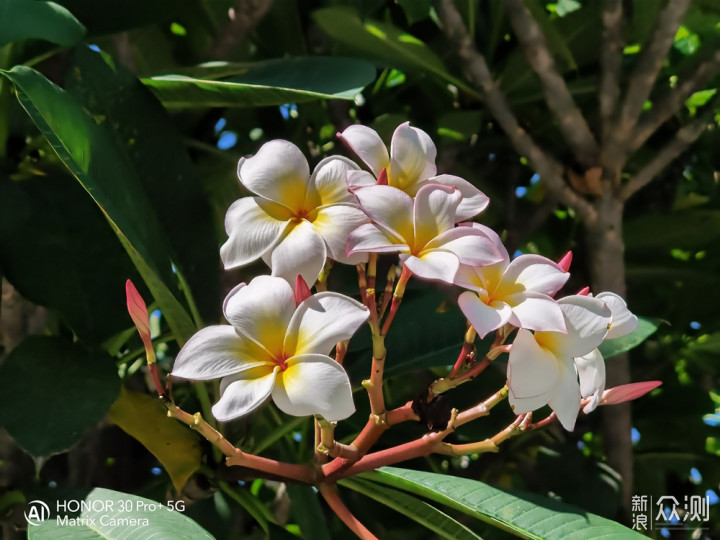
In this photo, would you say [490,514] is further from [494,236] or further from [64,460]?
[64,460]

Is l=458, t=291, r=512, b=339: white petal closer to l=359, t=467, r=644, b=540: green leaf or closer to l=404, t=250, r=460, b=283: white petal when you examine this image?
l=404, t=250, r=460, b=283: white petal

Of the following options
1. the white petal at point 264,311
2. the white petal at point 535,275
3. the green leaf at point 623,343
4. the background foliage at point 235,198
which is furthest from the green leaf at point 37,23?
the green leaf at point 623,343

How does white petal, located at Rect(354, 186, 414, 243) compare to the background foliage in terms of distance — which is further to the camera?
the background foliage

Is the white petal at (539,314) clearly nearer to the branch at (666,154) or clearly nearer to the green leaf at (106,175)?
the green leaf at (106,175)

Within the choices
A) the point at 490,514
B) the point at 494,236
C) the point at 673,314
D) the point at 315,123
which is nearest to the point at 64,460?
the point at 315,123

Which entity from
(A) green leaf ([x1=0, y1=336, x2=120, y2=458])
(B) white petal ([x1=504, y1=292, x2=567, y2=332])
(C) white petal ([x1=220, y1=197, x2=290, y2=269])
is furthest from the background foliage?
(B) white petal ([x1=504, y1=292, x2=567, y2=332])
